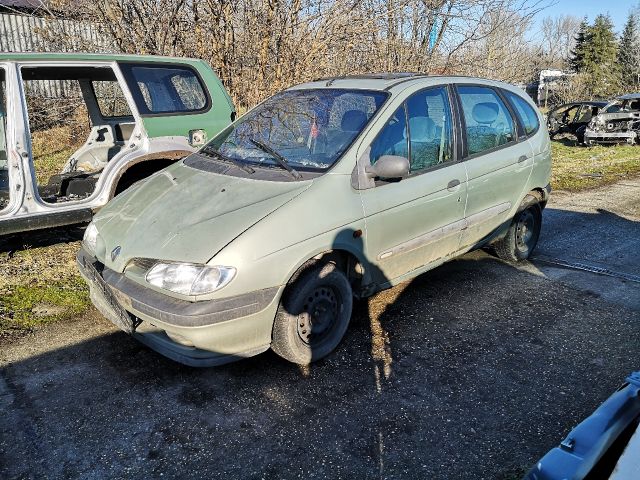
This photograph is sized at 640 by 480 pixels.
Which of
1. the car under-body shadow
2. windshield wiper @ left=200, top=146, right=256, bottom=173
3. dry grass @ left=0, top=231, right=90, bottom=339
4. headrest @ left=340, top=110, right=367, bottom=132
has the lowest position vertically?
the car under-body shadow

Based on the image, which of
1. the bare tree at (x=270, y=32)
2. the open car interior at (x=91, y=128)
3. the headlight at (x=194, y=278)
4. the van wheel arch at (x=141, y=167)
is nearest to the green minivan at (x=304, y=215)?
the headlight at (x=194, y=278)

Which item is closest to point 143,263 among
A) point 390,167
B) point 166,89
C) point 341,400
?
point 341,400

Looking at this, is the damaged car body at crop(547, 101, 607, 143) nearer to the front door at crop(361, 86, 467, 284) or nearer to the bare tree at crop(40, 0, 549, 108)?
the bare tree at crop(40, 0, 549, 108)

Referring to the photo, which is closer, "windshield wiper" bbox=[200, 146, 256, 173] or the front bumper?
the front bumper

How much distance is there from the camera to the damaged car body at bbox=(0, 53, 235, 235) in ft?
14.9

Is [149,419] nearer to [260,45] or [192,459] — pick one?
[192,459]

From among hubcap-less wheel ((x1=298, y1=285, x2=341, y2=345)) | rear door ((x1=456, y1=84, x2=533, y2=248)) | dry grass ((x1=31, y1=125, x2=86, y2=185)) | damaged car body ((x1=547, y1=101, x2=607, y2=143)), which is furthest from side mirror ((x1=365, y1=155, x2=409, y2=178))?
damaged car body ((x1=547, y1=101, x2=607, y2=143))

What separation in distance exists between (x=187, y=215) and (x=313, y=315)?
1038mm

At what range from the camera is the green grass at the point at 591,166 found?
9.87 meters

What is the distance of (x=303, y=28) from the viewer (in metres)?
8.95

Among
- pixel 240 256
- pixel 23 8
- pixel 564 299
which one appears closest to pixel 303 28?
pixel 23 8

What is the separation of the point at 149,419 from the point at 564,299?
353 centimetres

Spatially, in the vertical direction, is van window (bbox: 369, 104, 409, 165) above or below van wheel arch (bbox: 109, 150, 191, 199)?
above

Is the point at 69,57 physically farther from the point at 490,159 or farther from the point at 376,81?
the point at 490,159
